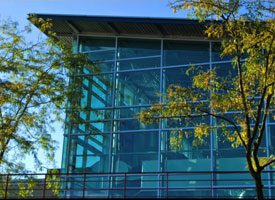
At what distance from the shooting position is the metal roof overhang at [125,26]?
71.9ft

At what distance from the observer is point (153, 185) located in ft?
67.6

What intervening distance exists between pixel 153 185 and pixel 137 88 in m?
4.14

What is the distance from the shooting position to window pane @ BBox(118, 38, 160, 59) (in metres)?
23.3

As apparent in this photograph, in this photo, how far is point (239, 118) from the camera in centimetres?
1161

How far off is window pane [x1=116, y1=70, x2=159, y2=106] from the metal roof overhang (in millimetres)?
1749

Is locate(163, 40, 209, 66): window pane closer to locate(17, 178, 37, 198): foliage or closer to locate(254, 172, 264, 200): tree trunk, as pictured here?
locate(17, 178, 37, 198): foliage

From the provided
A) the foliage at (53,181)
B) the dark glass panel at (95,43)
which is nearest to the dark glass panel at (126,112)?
the dark glass panel at (95,43)

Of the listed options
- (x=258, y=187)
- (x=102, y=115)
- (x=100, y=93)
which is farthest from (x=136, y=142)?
(x=258, y=187)

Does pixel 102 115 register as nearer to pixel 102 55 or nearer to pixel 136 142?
pixel 136 142

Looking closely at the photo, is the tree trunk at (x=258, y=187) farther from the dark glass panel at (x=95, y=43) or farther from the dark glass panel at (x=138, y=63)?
the dark glass panel at (x=95, y=43)

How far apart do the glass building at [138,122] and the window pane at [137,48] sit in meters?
0.04

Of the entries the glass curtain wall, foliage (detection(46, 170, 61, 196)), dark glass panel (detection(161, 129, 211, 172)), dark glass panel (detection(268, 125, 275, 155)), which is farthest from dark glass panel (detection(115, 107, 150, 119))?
dark glass panel (detection(268, 125, 275, 155))

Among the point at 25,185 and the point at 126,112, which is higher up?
the point at 126,112

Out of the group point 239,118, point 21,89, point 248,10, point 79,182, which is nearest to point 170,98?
point 239,118
